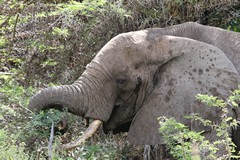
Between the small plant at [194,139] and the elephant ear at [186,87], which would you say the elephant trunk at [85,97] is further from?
the small plant at [194,139]

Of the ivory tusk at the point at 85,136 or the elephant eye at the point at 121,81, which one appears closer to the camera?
the ivory tusk at the point at 85,136

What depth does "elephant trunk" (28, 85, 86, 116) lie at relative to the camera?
18.7 feet

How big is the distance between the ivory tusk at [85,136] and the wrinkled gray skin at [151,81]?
0.28 feet

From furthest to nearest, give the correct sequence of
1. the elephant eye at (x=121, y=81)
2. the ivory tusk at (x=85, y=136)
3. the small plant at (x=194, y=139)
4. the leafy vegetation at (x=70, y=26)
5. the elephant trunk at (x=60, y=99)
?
the leafy vegetation at (x=70, y=26) < the elephant eye at (x=121, y=81) < the elephant trunk at (x=60, y=99) < the ivory tusk at (x=85, y=136) < the small plant at (x=194, y=139)

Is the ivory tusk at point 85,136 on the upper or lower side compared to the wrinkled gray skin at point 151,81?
lower

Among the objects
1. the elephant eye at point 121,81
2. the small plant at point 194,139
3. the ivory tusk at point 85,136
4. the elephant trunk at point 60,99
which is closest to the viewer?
the small plant at point 194,139

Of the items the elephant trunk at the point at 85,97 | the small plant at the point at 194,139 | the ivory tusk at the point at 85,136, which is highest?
the small plant at the point at 194,139

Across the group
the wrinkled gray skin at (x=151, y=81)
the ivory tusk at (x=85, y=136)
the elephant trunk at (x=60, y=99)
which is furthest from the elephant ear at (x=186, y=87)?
the elephant trunk at (x=60, y=99)

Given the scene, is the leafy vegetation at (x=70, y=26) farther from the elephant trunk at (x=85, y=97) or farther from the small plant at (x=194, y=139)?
the small plant at (x=194, y=139)

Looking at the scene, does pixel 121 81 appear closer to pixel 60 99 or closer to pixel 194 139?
pixel 60 99

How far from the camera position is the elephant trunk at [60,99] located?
5.71 meters

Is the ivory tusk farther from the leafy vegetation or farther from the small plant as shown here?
the leafy vegetation

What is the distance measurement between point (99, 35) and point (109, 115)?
228 centimetres

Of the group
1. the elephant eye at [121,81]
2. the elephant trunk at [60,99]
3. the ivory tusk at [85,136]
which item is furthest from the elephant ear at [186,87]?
the elephant trunk at [60,99]
